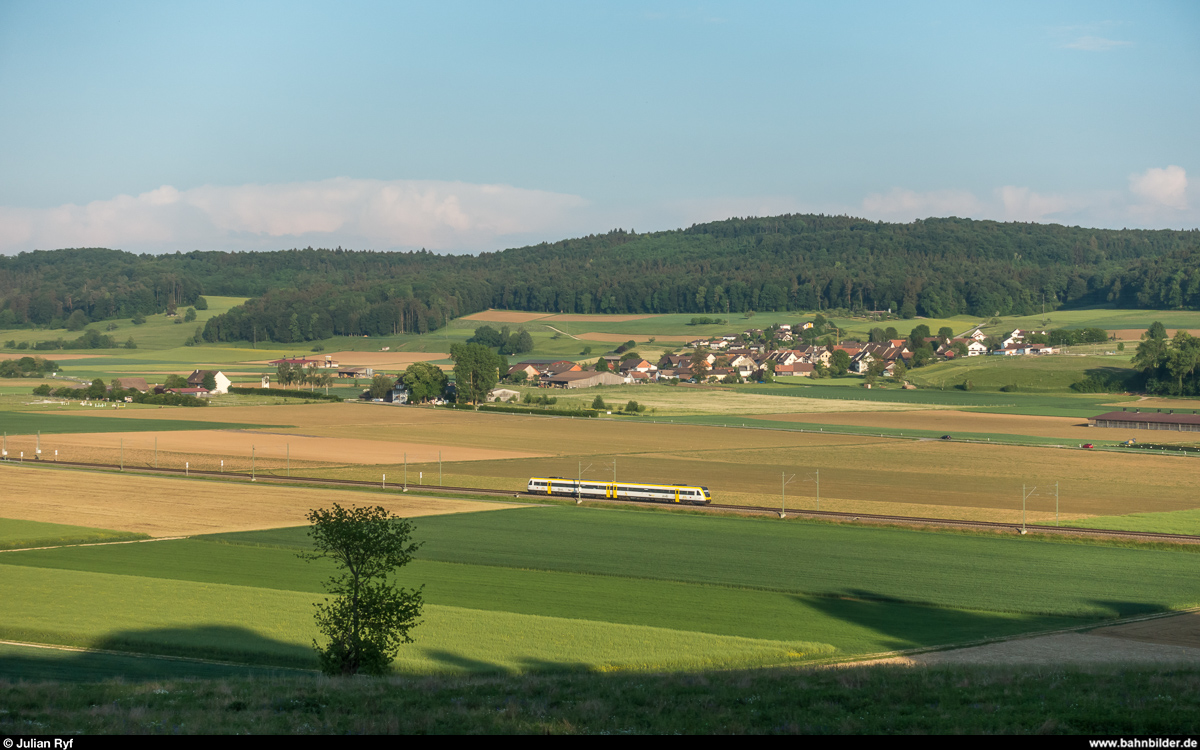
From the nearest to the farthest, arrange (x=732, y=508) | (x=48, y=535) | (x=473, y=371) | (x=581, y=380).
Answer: (x=48, y=535), (x=732, y=508), (x=473, y=371), (x=581, y=380)

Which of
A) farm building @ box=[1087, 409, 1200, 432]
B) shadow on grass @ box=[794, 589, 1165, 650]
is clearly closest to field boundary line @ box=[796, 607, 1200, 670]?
shadow on grass @ box=[794, 589, 1165, 650]

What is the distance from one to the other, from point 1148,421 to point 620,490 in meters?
62.8

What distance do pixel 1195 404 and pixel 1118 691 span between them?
374 feet

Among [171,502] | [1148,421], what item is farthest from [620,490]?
[1148,421]

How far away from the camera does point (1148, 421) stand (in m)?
98.4

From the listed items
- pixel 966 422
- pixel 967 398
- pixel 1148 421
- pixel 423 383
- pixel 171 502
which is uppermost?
pixel 423 383

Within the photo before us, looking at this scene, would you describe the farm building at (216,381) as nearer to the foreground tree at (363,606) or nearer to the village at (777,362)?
the village at (777,362)

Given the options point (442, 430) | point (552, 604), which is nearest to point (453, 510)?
point (552, 604)

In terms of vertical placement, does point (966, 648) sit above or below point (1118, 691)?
below

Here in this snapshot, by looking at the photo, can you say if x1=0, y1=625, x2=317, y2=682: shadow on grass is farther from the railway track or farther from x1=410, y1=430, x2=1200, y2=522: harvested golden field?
x1=410, y1=430, x2=1200, y2=522: harvested golden field

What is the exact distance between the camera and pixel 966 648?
29.2 meters

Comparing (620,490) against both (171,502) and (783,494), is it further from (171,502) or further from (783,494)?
(171,502)

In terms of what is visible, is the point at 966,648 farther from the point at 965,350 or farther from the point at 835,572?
the point at 965,350

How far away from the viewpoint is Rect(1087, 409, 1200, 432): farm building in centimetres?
9738
